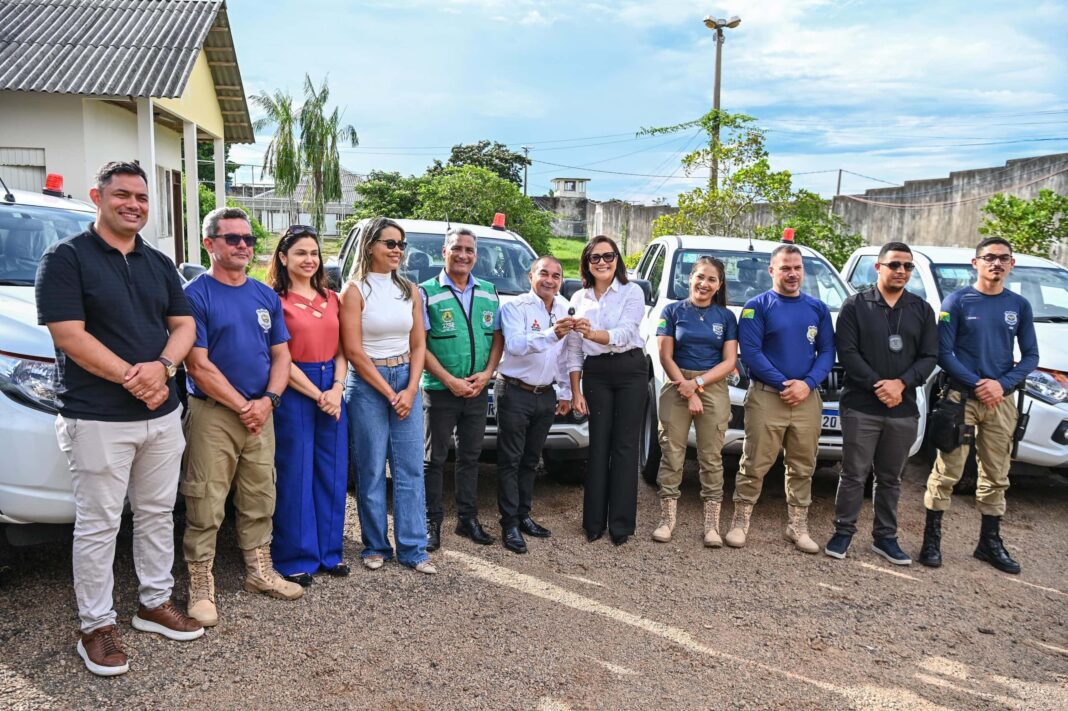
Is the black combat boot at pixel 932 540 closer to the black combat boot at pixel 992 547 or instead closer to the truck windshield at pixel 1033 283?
the black combat boot at pixel 992 547

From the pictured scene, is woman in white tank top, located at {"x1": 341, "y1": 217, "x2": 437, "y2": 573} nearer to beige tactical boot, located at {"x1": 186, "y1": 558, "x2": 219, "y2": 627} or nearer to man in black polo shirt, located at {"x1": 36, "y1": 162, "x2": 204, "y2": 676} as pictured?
beige tactical boot, located at {"x1": 186, "y1": 558, "x2": 219, "y2": 627}

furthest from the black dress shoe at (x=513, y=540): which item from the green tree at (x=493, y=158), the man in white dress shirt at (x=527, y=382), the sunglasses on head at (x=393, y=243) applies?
the green tree at (x=493, y=158)

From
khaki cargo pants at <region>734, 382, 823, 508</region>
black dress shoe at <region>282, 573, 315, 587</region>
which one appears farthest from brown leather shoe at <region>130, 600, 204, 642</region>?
khaki cargo pants at <region>734, 382, 823, 508</region>

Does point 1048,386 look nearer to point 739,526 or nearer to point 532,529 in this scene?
point 739,526

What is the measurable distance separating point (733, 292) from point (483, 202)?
13868mm

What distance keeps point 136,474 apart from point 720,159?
12.5 m

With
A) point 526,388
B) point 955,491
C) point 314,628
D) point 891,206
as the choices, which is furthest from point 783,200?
point 314,628

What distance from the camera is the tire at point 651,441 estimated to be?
6156mm

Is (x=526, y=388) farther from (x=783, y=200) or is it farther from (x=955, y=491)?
(x=783, y=200)

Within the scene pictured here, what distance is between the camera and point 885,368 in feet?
16.0

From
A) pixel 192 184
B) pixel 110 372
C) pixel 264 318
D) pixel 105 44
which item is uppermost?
pixel 105 44

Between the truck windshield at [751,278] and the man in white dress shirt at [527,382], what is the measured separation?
193cm

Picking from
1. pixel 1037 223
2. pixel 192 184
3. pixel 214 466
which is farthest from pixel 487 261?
pixel 192 184

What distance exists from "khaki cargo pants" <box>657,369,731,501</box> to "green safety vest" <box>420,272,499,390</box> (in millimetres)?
1281
